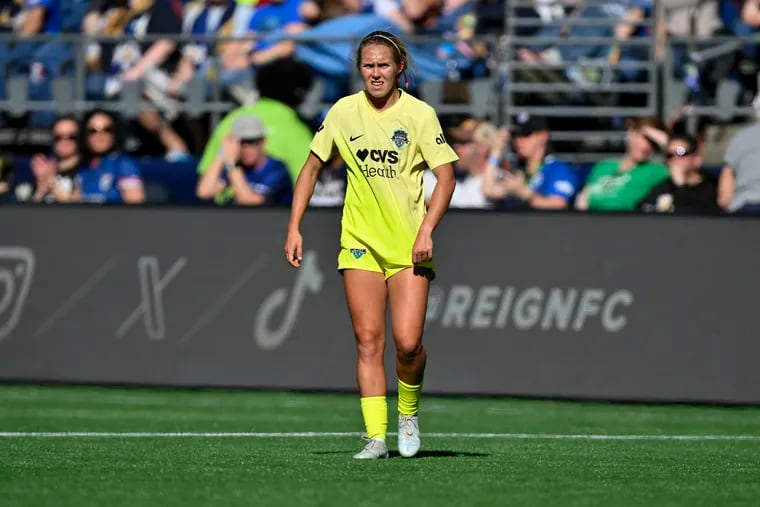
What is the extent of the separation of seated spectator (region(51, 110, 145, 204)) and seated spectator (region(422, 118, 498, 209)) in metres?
2.73

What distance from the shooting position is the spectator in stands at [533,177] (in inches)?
574

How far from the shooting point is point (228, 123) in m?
15.6

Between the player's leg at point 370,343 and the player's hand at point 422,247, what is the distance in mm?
342

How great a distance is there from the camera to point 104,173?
15.1m

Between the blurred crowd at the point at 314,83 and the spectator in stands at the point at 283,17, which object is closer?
the blurred crowd at the point at 314,83

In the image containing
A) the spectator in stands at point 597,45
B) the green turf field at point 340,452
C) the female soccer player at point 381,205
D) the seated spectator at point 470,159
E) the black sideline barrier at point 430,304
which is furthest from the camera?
the spectator in stands at point 597,45

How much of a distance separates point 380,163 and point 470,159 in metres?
7.32

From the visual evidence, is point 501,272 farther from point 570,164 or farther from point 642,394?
point 570,164

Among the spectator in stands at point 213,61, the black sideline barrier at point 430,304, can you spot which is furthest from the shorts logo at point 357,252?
the spectator in stands at point 213,61

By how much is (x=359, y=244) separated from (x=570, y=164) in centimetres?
818

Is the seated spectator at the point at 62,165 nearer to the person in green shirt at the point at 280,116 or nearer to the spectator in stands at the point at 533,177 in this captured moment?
the person in green shirt at the point at 280,116

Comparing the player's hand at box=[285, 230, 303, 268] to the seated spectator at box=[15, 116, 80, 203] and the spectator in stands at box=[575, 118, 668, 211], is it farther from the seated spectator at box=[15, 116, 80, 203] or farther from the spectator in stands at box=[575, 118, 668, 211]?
the seated spectator at box=[15, 116, 80, 203]

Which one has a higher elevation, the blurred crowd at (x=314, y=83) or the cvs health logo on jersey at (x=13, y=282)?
the blurred crowd at (x=314, y=83)

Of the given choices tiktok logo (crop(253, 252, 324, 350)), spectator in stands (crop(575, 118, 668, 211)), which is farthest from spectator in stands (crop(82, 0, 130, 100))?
spectator in stands (crop(575, 118, 668, 211))
